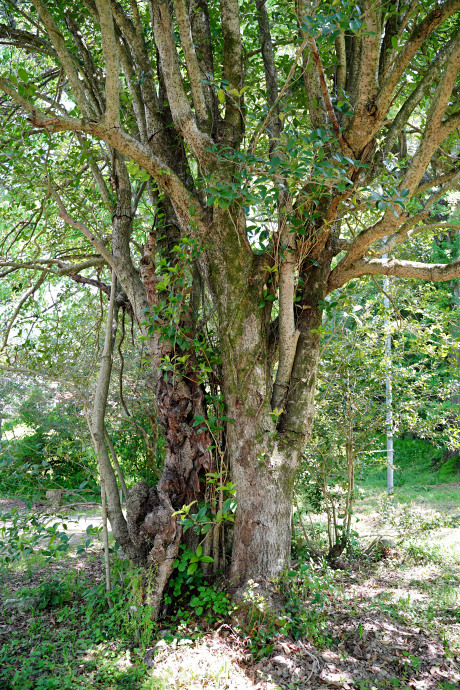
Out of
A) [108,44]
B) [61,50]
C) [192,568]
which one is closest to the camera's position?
[108,44]

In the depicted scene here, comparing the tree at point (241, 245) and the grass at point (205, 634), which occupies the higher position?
the tree at point (241, 245)

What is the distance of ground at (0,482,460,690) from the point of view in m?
2.78

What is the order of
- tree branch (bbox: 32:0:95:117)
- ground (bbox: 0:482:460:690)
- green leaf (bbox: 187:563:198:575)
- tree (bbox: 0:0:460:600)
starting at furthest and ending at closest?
1. green leaf (bbox: 187:563:198:575)
2. tree (bbox: 0:0:460:600)
3. tree branch (bbox: 32:0:95:117)
4. ground (bbox: 0:482:460:690)

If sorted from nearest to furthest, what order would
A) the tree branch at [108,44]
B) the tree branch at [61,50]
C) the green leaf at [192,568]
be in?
1. the tree branch at [108,44]
2. the tree branch at [61,50]
3. the green leaf at [192,568]

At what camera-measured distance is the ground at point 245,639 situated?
9.12ft

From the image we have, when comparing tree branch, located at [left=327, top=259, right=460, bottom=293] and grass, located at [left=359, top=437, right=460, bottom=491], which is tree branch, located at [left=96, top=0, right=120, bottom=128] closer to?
tree branch, located at [left=327, top=259, right=460, bottom=293]

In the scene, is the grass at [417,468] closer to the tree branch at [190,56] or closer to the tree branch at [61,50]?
the tree branch at [190,56]

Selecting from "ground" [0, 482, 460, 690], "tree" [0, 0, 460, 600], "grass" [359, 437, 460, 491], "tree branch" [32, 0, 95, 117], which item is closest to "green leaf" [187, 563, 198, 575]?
"tree" [0, 0, 460, 600]

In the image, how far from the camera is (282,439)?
3562 mm

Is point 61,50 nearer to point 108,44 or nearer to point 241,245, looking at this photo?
point 108,44

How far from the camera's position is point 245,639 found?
9.91ft

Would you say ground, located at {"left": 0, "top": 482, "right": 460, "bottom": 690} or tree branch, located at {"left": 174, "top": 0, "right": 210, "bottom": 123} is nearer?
ground, located at {"left": 0, "top": 482, "right": 460, "bottom": 690}

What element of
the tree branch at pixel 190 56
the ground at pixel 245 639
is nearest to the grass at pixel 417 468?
the ground at pixel 245 639

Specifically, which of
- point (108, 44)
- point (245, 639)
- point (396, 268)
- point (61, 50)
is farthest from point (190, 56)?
point (245, 639)
